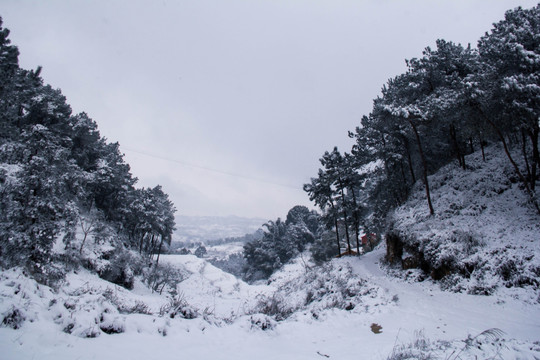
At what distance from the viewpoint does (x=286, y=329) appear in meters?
8.32

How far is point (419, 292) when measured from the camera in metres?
13.7

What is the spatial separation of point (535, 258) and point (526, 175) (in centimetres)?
957

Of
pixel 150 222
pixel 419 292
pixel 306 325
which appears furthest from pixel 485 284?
pixel 150 222

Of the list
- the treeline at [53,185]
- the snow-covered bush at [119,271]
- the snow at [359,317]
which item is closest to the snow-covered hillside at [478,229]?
the snow at [359,317]

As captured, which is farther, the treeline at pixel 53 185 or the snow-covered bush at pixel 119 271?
the snow-covered bush at pixel 119 271

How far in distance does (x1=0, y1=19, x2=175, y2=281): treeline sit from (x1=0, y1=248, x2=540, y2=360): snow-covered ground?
4.21 m

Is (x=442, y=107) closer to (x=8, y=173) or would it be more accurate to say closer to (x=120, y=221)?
(x=8, y=173)

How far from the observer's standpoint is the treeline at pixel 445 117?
13.8m

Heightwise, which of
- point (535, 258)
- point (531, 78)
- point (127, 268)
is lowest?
point (127, 268)

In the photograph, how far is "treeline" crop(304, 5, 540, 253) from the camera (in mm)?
13844

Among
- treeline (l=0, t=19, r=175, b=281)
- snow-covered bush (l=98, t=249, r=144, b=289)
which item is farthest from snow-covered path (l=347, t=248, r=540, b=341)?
snow-covered bush (l=98, t=249, r=144, b=289)

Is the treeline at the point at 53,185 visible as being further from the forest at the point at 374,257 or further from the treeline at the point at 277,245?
the treeline at the point at 277,245

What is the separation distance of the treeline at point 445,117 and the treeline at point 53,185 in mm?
23092

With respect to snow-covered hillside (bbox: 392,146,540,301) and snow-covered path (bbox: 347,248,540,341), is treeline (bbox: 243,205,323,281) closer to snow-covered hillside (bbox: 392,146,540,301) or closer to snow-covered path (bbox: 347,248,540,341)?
snow-covered hillside (bbox: 392,146,540,301)
